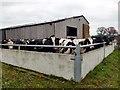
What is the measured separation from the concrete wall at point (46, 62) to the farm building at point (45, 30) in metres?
13.5

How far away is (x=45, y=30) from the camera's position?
22.4 m

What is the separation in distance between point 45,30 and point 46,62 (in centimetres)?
1584

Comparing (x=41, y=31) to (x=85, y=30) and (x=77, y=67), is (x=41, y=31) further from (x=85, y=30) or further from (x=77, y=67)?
(x=77, y=67)

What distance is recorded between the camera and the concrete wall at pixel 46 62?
19.8 feet

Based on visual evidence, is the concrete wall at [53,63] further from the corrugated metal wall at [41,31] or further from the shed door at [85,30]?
the shed door at [85,30]

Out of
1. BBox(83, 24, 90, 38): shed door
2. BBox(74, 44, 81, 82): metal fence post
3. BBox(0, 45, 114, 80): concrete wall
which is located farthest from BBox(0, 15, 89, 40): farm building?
BBox(74, 44, 81, 82): metal fence post

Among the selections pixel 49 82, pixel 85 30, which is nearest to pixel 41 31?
pixel 85 30

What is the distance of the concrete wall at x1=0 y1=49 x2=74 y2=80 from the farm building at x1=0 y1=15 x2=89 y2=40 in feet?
44.3

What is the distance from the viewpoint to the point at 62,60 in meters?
A: 6.19

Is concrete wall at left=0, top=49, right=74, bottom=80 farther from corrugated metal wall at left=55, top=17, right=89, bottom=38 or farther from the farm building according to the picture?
corrugated metal wall at left=55, top=17, right=89, bottom=38

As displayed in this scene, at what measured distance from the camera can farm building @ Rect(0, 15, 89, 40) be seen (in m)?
22.2

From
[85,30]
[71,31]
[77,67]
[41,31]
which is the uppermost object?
[85,30]

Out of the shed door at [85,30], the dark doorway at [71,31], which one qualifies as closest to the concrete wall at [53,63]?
the dark doorway at [71,31]

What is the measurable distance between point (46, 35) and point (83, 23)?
976cm
